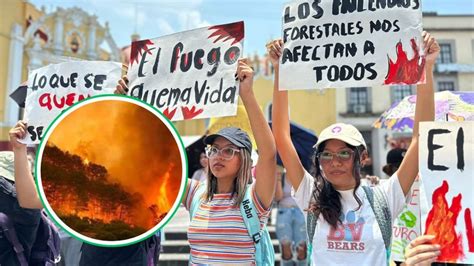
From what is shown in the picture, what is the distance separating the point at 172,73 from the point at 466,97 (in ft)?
9.14

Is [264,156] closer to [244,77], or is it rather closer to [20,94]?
[244,77]

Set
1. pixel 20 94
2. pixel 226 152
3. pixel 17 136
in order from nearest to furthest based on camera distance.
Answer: pixel 226 152, pixel 17 136, pixel 20 94

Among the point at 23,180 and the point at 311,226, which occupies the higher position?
the point at 23,180

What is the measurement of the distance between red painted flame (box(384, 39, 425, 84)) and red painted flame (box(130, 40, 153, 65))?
149 cm

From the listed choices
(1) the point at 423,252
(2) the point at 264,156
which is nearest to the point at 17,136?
(2) the point at 264,156

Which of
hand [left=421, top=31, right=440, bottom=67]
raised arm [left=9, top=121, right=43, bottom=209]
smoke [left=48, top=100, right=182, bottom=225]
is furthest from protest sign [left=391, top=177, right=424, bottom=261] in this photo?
raised arm [left=9, top=121, right=43, bottom=209]

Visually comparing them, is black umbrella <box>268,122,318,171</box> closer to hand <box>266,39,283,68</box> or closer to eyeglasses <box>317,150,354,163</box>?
hand <box>266,39,283,68</box>

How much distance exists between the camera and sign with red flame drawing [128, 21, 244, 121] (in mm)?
2379

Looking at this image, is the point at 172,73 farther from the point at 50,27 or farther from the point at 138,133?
the point at 50,27

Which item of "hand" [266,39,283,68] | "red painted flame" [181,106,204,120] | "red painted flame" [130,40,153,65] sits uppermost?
"red painted flame" [130,40,153,65]

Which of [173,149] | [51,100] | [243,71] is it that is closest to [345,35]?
[243,71]

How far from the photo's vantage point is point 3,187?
237 cm

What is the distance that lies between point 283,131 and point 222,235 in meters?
0.67

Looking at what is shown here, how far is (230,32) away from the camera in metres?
2.43
